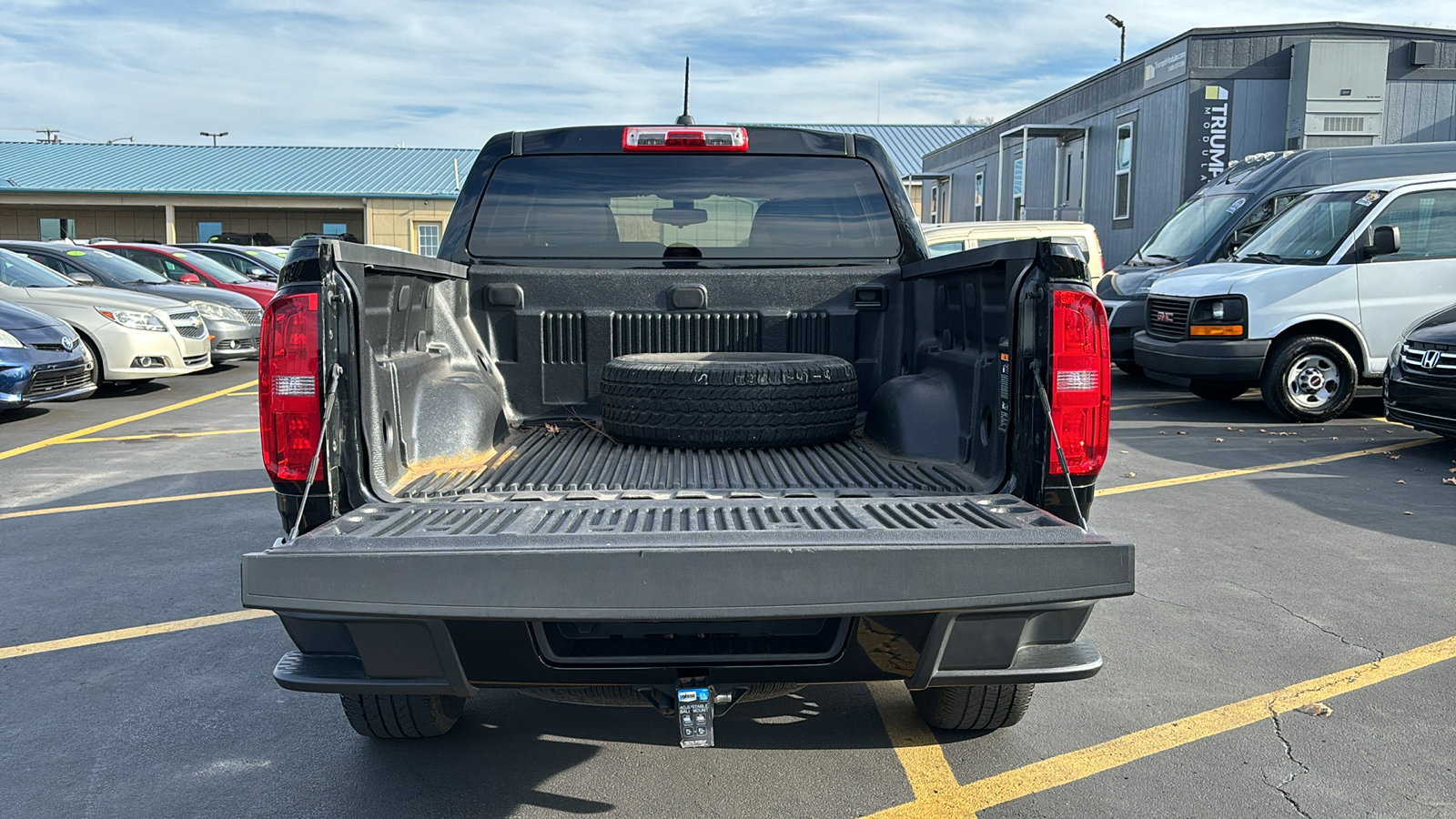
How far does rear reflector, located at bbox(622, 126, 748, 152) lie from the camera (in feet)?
13.3

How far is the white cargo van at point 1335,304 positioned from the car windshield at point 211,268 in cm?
1345

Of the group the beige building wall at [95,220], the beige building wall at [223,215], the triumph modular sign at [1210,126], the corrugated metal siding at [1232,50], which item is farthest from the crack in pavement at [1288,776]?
the beige building wall at [95,220]

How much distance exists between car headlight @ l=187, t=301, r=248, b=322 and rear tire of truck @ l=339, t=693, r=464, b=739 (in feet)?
38.3

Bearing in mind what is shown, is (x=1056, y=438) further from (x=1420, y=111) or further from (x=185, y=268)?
(x=1420, y=111)

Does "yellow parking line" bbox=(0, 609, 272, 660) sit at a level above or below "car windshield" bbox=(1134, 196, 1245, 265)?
below

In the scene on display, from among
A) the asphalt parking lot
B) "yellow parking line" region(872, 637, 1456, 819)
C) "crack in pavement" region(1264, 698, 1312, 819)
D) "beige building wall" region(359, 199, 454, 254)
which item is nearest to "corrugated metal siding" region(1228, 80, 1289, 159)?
the asphalt parking lot

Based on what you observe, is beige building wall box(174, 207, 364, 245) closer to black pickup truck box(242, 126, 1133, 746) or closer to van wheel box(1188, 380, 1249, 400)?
van wheel box(1188, 380, 1249, 400)

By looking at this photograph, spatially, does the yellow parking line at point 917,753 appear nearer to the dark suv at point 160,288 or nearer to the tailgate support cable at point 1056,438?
the tailgate support cable at point 1056,438

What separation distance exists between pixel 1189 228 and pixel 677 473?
11141mm

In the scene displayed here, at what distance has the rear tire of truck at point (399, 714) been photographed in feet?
10.2

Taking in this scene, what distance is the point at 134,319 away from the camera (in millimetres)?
11211

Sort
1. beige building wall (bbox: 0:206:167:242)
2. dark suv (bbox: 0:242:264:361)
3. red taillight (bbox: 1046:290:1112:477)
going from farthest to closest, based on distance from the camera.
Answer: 1. beige building wall (bbox: 0:206:167:242)
2. dark suv (bbox: 0:242:264:361)
3. red taillight (bbox: 1046:290:1112:477)

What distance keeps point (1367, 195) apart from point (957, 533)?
9265 mm

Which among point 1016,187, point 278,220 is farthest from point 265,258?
point 278,220
